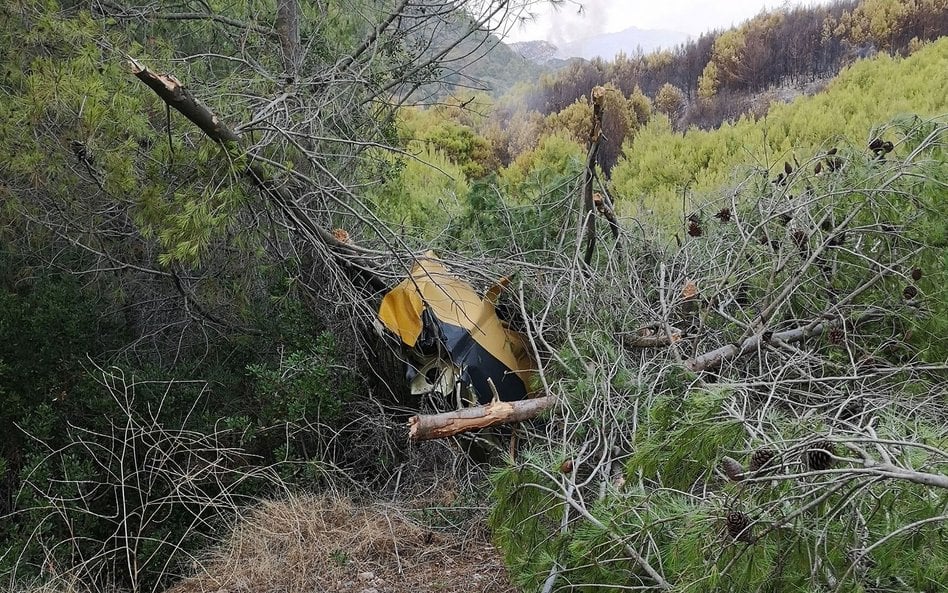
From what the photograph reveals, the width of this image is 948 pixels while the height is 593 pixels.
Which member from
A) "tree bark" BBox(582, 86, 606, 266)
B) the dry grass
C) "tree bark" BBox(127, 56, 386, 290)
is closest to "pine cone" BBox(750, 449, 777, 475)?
the dry grass

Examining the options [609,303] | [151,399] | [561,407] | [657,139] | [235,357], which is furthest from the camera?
[657,139]

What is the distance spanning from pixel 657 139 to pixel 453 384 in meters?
6.37

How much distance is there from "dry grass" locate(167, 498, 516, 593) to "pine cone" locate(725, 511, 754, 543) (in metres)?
1.84

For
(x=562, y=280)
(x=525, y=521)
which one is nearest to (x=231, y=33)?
(x=562, y=280)

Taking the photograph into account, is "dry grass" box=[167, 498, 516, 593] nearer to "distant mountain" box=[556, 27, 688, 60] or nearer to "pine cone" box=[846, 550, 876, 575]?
"pine cone" box=[846, 550, 876, 575]

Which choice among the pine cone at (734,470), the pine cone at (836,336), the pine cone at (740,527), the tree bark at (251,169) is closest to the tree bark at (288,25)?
the tree bark at (251,169)

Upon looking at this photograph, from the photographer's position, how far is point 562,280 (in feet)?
12.7

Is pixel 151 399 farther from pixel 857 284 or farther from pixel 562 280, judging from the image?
pixel 857 284

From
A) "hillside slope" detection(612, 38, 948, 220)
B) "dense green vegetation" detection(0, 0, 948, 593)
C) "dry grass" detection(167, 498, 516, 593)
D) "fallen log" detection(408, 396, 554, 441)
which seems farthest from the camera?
"hillside slope" detection(612, 38, 948, 220)

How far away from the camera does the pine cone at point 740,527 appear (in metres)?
1.35

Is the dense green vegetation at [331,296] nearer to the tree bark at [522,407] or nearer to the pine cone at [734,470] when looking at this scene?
the tree bark at [522,407]

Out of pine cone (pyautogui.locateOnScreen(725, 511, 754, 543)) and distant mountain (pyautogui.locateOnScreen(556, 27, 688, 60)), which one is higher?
distant mountain (pyautogui.locateOnScreen(556, 27, 688, 60))

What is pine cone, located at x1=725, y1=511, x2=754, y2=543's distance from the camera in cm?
135

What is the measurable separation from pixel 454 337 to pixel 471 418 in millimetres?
824
